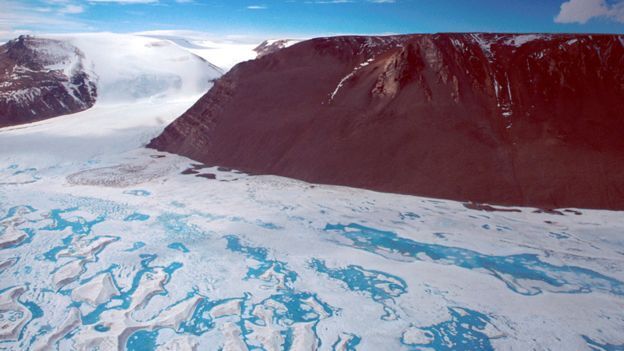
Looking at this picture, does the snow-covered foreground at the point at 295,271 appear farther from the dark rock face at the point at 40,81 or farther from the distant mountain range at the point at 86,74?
the distant mountain range at the point at 86,74

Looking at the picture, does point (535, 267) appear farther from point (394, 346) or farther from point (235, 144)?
point (235, 144)

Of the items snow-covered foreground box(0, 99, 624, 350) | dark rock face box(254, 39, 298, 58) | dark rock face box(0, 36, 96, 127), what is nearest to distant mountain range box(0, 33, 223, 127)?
dark rock face box(0, 36, 96, 127)

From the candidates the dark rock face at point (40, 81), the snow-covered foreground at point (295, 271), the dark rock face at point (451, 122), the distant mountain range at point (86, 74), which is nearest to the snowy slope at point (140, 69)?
the distant mountain range at point (86, 74)

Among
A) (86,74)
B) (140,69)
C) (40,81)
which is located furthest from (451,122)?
(140,69)

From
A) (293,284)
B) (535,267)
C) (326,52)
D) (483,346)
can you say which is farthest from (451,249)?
(326,52)

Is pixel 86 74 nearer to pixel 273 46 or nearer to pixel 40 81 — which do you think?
pixel 40 81

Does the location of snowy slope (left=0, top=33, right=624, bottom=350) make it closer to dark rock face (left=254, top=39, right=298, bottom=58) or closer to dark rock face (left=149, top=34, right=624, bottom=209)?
dark rock face (left=149, top=34, right=624, bottom=209)
